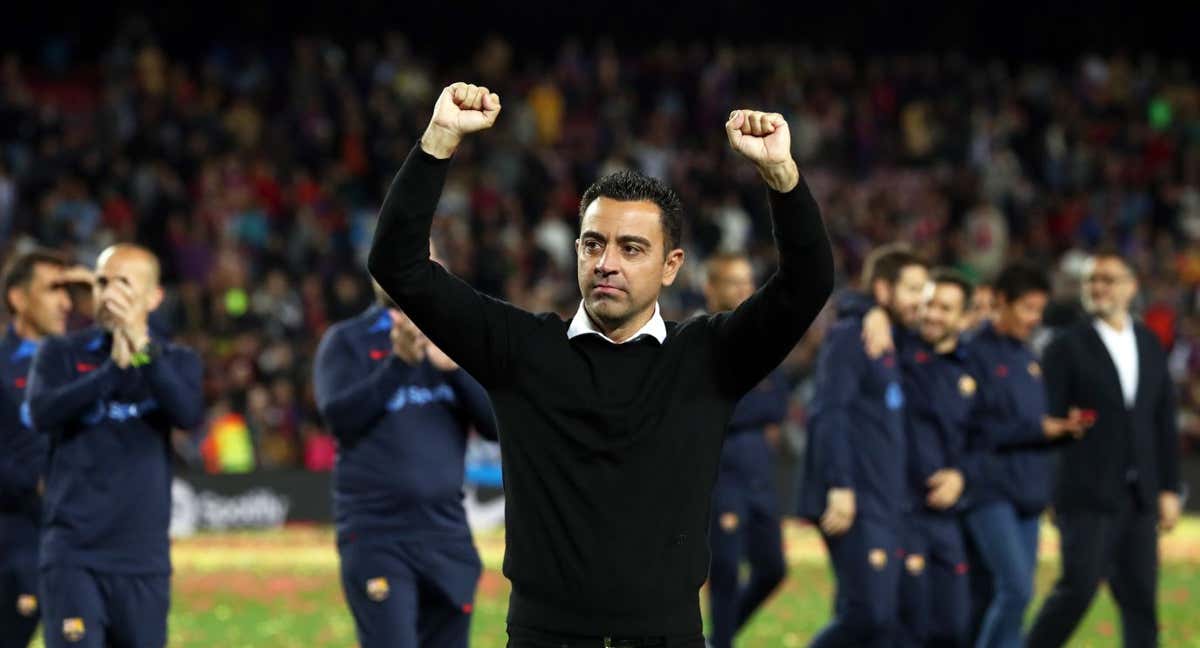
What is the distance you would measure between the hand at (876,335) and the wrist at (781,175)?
506cm

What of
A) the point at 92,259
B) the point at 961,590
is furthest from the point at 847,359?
the point at 92,259

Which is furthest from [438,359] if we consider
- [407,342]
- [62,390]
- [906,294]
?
[906,294]

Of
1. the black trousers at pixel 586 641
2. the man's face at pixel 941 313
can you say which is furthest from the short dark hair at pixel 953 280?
the black trousers at pixel 586 641

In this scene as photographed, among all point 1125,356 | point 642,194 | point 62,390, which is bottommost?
point 1125,356

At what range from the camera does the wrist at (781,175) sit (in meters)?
4.69

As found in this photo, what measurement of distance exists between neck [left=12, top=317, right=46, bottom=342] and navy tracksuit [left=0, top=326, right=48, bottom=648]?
30 cm

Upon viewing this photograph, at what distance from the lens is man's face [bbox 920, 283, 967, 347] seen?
33.4 feet

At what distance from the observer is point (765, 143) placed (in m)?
4.68

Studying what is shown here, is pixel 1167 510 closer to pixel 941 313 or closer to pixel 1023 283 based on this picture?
pixel 1023 283

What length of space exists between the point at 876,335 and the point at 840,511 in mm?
953

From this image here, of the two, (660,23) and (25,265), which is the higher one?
(660,23)

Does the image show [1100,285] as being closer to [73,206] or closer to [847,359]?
[847,359]

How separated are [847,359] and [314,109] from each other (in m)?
17.4

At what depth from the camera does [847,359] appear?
32.0ft
